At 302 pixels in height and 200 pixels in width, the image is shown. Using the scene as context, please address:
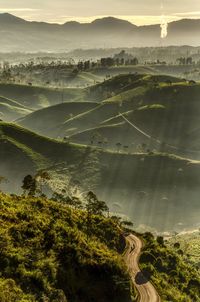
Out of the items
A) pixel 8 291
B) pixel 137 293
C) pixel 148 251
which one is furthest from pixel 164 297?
pixel 8 291

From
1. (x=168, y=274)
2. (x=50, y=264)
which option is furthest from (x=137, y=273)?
(x=50, y=264)

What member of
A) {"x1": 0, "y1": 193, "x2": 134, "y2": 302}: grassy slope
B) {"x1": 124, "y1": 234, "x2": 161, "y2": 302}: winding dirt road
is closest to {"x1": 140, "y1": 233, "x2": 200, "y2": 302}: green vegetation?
{"x1": 124, "y1": 234, "x2": 161, "y2": 302}: winding dirt road

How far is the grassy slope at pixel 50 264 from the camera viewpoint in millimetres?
65000

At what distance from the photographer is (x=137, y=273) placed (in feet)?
310

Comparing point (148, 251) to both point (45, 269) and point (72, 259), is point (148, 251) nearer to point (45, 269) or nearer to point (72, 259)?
point (72, 259)

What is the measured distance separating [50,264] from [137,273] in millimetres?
28739

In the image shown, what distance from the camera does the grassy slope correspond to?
65000 millimetres

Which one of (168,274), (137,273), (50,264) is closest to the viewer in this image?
(50,264)

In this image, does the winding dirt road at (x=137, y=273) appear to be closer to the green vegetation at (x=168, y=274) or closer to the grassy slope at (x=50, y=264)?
the green vegetation at (x=168, y=274)

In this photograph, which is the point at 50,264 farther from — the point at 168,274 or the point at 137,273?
the point at 168,274

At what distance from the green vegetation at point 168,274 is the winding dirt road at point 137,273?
156cm

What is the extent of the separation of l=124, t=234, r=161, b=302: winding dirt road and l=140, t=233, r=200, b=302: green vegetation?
5.12 feet

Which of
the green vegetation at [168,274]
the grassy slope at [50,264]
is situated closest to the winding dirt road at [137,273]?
the green vegetation at [168,274]

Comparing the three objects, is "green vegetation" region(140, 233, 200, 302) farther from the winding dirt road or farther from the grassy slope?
the grassy slope
